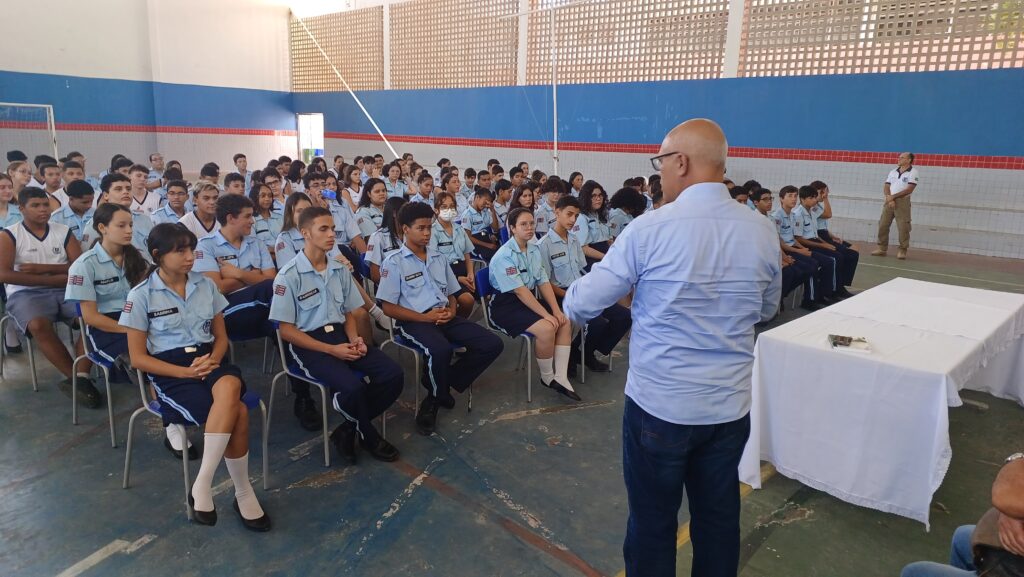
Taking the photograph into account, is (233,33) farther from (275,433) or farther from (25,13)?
(275,433)

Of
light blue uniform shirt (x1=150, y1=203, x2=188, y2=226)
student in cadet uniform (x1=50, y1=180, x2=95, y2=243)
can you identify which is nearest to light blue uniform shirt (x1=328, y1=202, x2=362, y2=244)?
light blue uniform shirt (x1=150, y1=203, x2=188, y2=226)

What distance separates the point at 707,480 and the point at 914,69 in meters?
9.28

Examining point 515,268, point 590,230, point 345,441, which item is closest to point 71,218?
point 345,441

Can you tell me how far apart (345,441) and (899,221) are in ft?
27.3

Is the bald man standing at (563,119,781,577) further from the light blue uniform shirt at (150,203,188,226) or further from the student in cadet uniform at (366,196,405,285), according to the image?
the light blue uniform shirt at (150,203,188,226)

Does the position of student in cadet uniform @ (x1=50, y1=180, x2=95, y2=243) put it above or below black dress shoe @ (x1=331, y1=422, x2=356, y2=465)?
above

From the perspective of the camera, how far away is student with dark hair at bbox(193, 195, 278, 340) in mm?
3723

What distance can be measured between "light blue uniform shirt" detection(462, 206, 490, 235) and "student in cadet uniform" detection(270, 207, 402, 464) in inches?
128

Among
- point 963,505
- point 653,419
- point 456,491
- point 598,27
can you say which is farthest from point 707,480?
point 598,27

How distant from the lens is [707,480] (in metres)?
1.74

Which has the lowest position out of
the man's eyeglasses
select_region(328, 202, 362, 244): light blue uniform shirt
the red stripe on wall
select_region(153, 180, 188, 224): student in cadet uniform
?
select_region(328, 202, 362, 244): light blue uniform shirt

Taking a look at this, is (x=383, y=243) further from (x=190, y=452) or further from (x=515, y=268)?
(x=190, y=452)

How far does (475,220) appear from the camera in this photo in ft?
21.3

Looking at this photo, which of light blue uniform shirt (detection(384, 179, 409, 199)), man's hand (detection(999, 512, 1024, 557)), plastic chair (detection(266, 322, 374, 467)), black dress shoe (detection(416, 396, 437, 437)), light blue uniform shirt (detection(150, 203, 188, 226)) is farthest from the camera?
light blue uniform shirt (detection(384, 179, 409, 199))
